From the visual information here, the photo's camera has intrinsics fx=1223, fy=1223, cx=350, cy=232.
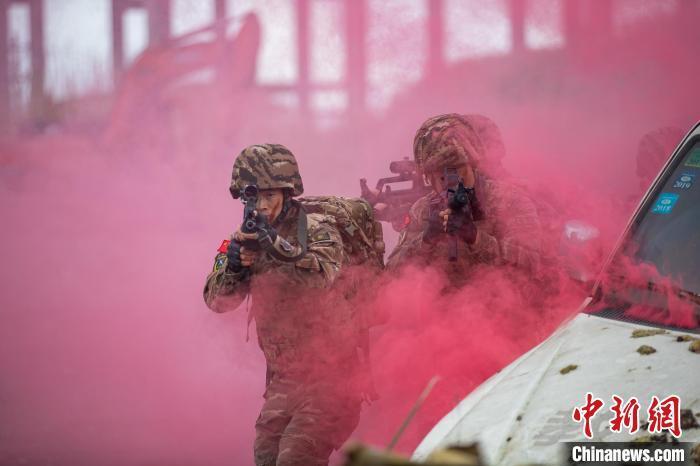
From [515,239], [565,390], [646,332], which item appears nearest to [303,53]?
[515,239]

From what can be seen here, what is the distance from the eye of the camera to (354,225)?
19.9 feet

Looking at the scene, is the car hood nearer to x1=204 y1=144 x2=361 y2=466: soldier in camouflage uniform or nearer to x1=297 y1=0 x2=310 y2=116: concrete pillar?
x1=204 y1=144 x2=361 y2=466: soldier in camouflage uniform

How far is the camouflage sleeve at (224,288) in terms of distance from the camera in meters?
5.60

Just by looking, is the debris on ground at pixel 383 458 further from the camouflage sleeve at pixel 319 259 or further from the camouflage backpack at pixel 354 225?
the camouflage backpack at pixel 354 225

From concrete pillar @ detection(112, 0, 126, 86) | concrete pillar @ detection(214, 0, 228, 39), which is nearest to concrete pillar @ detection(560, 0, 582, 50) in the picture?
concrete pillar @ detection(214, 0, 228, 39)

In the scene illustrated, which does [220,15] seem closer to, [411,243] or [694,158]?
[411,243]

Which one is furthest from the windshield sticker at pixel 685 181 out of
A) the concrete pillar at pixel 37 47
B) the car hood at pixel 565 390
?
the concrete pillar at pixel 37 47

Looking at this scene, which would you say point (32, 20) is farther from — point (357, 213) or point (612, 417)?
point (612, 417)

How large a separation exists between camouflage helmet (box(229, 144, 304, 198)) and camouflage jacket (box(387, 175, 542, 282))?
0.70 metres

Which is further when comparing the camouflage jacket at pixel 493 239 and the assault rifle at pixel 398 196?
the assault rifle at pixel 398 196

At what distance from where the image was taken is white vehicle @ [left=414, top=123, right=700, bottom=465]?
3.42 meters

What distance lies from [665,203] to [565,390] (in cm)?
100

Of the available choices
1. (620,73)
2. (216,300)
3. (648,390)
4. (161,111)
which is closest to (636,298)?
(648,390)

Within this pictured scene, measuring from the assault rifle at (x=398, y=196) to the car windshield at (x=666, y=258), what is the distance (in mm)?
2711
